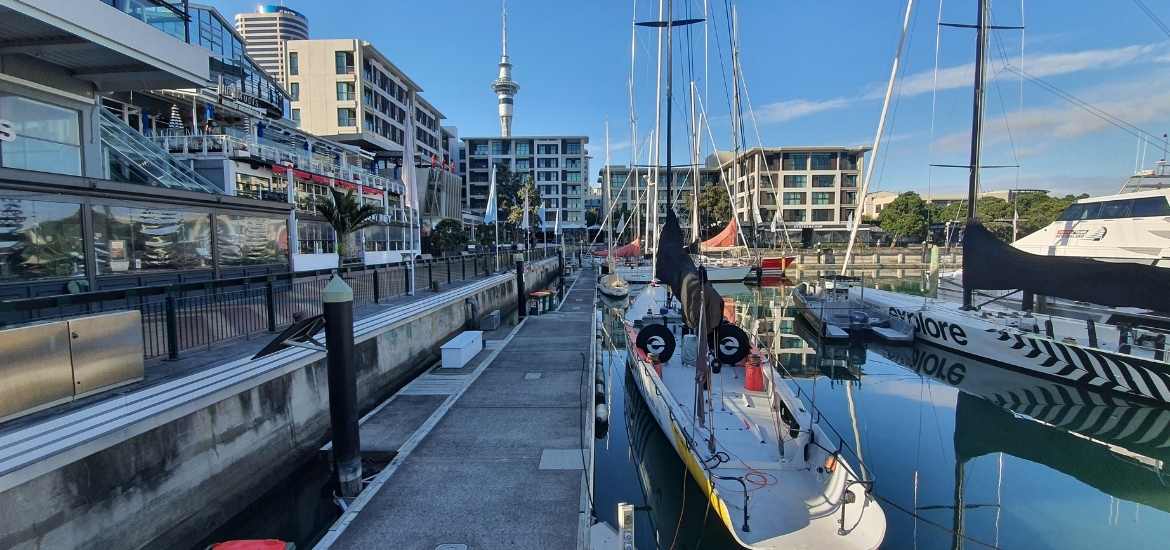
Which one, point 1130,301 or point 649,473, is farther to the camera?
point 1130,301

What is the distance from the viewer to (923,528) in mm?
8070

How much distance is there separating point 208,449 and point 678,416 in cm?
671

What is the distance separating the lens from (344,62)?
5712 cm

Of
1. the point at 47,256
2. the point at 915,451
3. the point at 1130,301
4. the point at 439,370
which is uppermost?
the point at 47,256

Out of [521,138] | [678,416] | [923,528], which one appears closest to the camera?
[923,528]

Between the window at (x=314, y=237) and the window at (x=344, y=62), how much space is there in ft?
101

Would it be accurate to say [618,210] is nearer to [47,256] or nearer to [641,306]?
[641,306]

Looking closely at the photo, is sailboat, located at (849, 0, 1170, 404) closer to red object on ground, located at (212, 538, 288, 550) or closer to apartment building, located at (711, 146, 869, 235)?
red object on ground, located at (212, 538, 288, 550)

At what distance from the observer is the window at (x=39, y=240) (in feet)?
33.2

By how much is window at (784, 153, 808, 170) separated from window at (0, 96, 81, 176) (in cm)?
8145

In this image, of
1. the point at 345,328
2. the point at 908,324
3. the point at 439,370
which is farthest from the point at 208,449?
the point at 908,324

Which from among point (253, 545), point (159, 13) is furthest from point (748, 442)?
point (159, 13)

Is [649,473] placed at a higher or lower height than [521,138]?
lower

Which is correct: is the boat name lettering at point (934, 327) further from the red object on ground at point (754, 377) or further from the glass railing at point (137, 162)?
the glass railing at point (137, 162)
